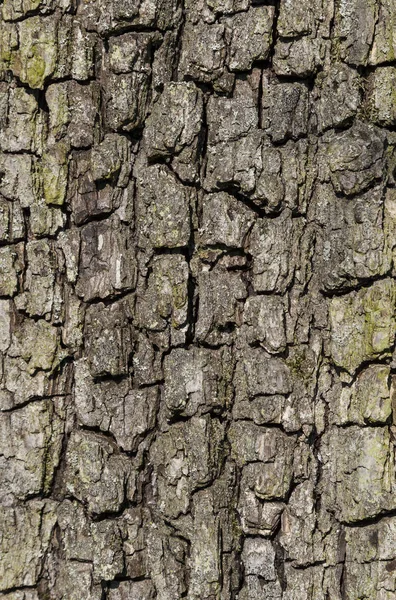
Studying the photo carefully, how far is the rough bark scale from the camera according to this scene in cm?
223

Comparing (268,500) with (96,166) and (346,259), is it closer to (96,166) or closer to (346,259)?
(346,259)

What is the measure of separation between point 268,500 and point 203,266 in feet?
2.16

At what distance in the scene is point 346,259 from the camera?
2.23 m

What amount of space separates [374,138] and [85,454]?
116 centimetres

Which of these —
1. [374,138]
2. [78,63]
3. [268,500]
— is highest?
[78,63]

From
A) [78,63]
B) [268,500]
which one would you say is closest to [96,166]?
[78,63]

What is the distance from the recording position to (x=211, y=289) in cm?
229

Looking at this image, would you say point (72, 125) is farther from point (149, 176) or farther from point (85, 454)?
point (85, 454)

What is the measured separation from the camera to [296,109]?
2.25 metres

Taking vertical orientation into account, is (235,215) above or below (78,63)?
below

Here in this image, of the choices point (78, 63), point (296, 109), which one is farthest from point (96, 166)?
point (296, 109)

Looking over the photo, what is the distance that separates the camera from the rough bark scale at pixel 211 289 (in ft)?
7.33

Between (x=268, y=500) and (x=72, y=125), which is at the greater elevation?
(x=72, y=125)

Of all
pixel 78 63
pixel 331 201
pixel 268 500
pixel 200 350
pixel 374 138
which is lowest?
pixel 268 500
